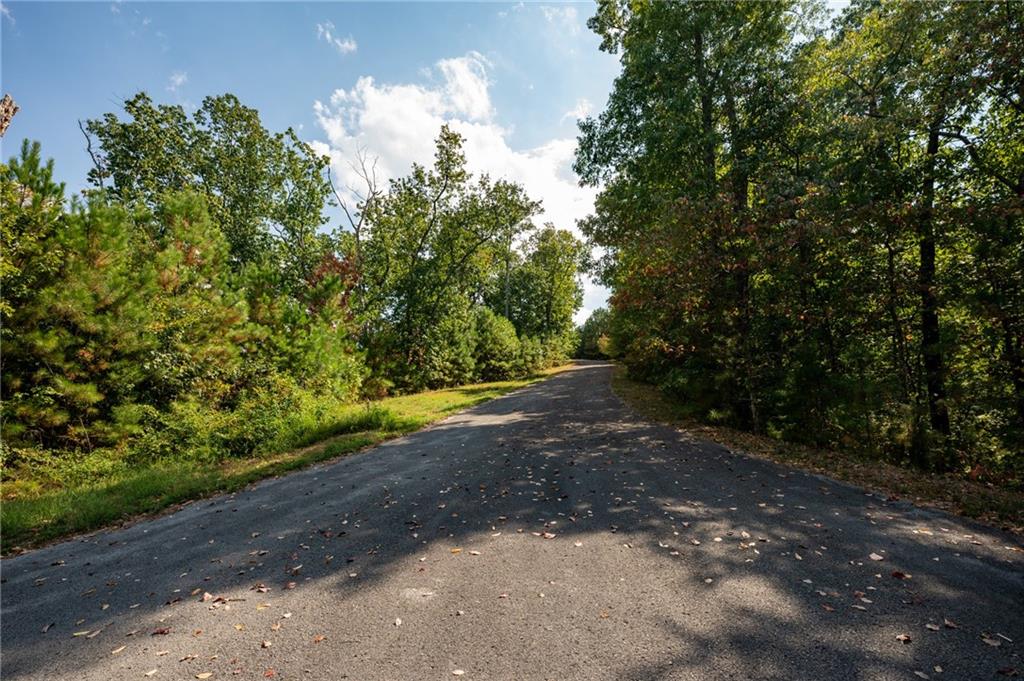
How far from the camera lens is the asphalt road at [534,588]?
2863 millimetres

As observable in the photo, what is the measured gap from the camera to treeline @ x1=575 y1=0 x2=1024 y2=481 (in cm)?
673

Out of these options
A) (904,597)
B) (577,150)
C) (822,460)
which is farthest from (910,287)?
(577,150)

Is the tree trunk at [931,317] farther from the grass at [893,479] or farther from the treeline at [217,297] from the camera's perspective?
the treeline at [217,297]

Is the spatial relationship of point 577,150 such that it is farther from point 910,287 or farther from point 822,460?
point 822,460

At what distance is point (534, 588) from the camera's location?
3.72 m

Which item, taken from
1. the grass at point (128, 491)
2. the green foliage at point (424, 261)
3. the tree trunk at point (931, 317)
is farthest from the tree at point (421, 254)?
the tree trunk at point (931, 317)

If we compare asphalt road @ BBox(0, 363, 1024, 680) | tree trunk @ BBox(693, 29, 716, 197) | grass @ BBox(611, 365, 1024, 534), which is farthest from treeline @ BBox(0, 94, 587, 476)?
tree trunk @ BBox(693, 29, 716, 197)

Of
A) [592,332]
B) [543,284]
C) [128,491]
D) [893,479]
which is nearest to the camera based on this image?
[893,479]

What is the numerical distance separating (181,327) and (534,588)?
11.2 m

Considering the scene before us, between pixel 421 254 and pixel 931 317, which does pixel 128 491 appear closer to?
pixel 931 317

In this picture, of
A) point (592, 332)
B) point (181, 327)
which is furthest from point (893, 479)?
point (592, 332)

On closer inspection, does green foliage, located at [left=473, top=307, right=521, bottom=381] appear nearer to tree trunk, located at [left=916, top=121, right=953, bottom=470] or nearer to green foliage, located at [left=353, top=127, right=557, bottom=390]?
green foliage, located at [left=353, top=127, right=557, bottom=390]

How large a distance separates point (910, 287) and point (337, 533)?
425 inches

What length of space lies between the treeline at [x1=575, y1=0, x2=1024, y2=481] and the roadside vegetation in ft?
32.1
